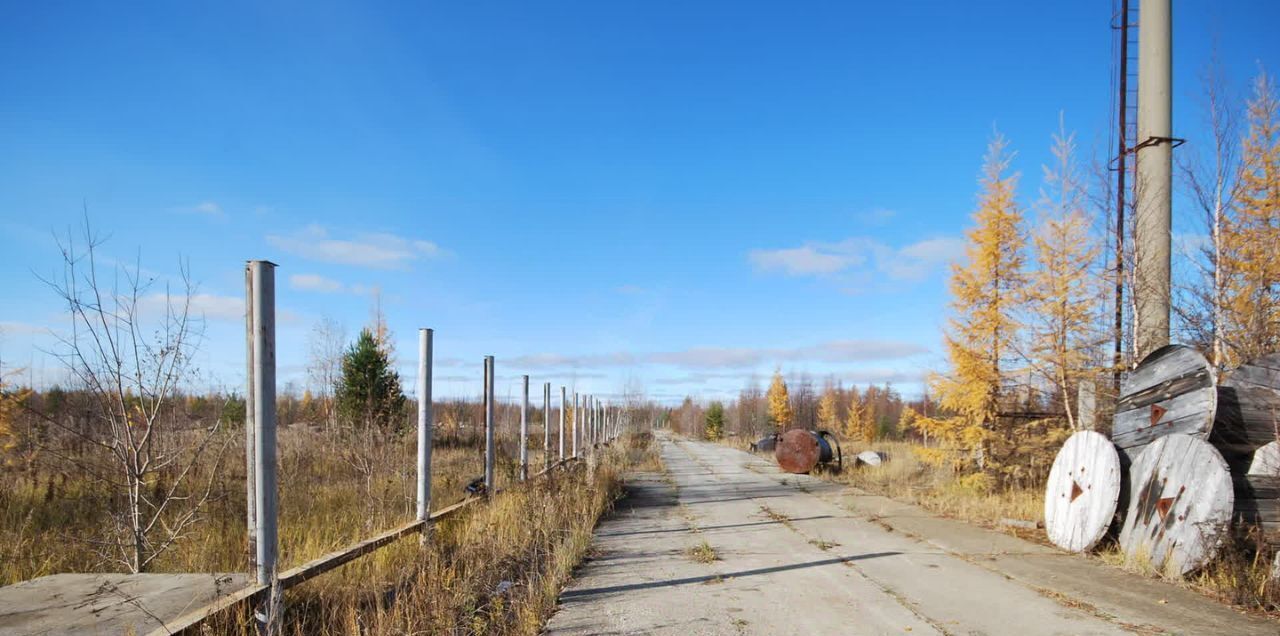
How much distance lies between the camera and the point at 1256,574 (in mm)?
5461

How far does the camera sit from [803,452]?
60.1 ft

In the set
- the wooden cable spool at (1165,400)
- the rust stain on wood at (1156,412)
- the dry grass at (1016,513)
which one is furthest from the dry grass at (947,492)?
the rust stain on wood at (1156,412)

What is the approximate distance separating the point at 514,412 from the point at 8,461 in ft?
125

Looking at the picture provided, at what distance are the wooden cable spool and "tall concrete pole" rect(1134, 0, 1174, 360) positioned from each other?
193 centimetres

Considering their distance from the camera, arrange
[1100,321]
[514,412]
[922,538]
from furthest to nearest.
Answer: [514,412] < [1100,321] < [922,538]

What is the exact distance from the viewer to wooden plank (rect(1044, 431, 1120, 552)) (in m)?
7.24

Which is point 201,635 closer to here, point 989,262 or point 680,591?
point 680,591

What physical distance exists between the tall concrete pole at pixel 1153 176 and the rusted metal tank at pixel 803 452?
8.99 m

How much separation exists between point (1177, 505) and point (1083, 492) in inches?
55.7

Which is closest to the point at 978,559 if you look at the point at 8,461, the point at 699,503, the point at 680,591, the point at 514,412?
the point at 680,591

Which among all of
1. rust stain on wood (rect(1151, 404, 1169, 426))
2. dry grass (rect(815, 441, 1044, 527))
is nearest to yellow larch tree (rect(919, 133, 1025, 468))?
dry grass (rect(815, 441, 1044, 527))

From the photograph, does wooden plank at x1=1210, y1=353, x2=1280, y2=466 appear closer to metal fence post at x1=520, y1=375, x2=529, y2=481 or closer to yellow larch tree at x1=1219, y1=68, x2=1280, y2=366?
yellow larch tree at x1=1219, y1=68, x2=1280, y2=366

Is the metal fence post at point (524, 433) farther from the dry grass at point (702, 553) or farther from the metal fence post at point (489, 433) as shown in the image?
the dry grass at point (702, 553)

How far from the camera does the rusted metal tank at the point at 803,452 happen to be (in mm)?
18172
